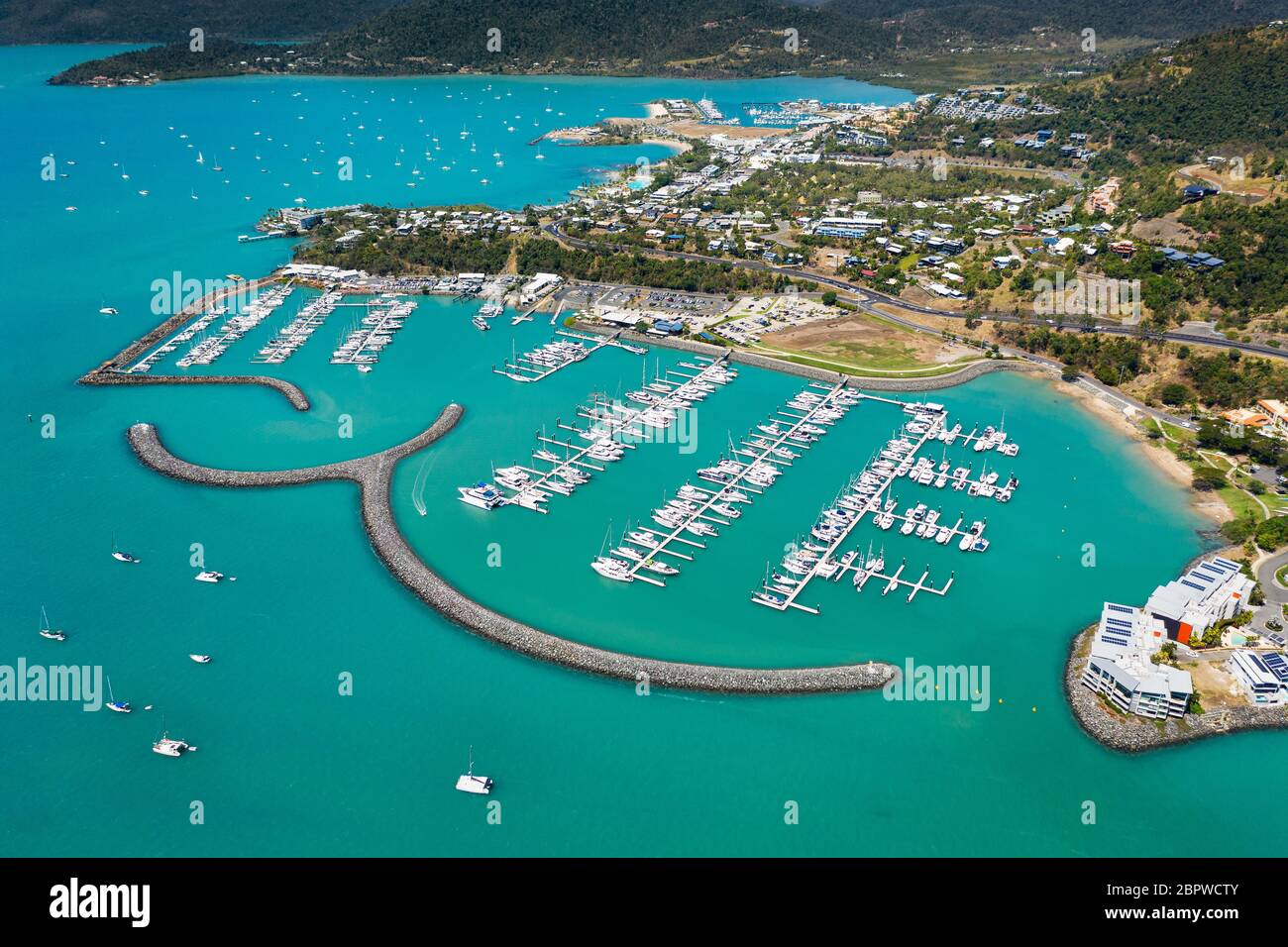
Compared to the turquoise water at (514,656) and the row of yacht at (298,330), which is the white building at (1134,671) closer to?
the turquoise water at (514,656)

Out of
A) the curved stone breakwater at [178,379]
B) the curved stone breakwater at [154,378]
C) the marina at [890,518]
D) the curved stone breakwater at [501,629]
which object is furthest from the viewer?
the curved stone breakwater at [178,379]

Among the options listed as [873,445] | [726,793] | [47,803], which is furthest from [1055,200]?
[47,803]

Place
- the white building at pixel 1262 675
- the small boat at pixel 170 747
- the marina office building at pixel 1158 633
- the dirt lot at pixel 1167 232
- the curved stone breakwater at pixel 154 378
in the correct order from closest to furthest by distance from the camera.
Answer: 1. the small boat at pixel 170 747
2. the marina office building at pixel 1158 633
3. the white building at pixel 1262 675
4. the curved stone breakwater at pixel 154 378
5. the dirt lot at pixel 1167 232

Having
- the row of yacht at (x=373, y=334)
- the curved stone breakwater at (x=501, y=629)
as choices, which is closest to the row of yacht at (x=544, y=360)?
the row of yacht at (x=373, y=334)

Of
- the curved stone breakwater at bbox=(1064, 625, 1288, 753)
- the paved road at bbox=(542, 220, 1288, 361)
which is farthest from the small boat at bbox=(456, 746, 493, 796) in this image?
the paved road at bbox=(542, 220, 1288, 361)

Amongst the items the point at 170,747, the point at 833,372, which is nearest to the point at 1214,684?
the point at 833,372

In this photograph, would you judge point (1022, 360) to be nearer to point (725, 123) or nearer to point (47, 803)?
point (47, 803)

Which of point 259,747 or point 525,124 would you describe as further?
point 525,124
